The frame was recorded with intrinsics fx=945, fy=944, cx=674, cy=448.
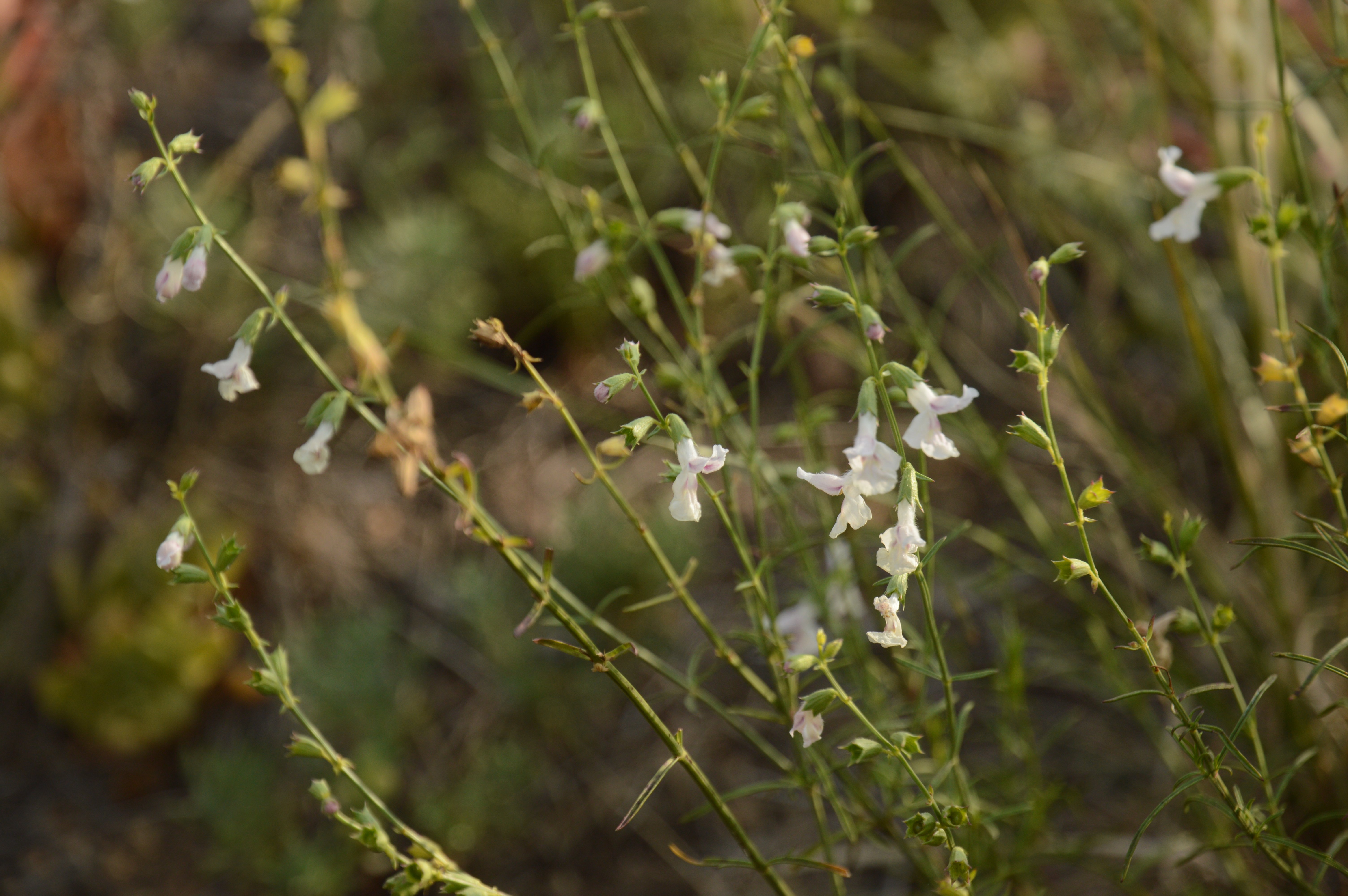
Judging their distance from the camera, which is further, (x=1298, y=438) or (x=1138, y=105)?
(x=1138, y=105)

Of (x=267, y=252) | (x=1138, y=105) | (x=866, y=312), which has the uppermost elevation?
(x=866, y=312)

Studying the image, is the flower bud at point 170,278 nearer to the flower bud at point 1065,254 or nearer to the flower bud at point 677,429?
the flower bud at point 677,429

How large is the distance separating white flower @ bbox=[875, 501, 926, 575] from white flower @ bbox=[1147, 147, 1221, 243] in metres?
0.56

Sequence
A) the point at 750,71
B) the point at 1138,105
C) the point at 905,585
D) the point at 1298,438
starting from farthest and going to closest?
the point at 1138,105 → the point at 750,71 → the point at 1298,438 → the point at 905,585

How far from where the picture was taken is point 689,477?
1.05 m

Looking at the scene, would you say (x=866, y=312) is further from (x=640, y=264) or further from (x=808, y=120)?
(x=640, y=264)

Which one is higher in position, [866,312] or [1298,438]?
[866,312]

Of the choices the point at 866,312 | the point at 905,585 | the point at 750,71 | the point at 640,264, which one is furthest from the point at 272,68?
the point at 640,264

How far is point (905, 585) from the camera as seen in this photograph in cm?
98

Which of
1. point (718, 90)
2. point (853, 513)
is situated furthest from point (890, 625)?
point (718, 90)

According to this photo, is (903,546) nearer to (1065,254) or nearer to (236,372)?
(1065,254)

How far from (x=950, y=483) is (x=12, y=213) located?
10.4 feet

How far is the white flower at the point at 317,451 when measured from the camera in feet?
3.56

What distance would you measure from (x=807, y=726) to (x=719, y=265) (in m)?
0.70
